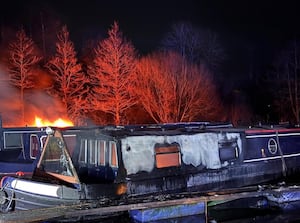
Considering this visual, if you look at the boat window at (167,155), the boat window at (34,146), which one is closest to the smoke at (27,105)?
the boat window at (34,146)

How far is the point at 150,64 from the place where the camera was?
2972 centimetres

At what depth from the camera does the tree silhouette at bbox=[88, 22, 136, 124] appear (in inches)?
1091

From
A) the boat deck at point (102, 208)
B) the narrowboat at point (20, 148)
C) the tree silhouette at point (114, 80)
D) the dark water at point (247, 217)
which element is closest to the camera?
the boat deck at point (102, 208)

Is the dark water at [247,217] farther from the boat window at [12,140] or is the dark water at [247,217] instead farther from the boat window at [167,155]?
the boat window at [12,140]

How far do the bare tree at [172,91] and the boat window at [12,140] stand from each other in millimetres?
14082

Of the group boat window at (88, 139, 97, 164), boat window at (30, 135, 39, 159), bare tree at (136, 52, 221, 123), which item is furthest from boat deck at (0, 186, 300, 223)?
bare tree at (136, 52, 221, 123)

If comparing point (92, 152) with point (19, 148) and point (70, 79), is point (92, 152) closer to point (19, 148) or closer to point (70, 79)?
point (19, 148)

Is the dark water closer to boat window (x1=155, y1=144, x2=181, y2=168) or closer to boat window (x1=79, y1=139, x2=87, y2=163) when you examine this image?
boat window (x1=155, y1=144, x2=181, y2=168)

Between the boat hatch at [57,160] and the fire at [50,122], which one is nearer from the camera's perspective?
the boat hatch at [57,160]

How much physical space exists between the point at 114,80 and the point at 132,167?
19.5 m

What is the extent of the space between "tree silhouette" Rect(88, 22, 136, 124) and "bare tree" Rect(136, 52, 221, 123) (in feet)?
3.61

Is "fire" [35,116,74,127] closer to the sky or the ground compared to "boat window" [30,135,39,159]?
closer to the sky

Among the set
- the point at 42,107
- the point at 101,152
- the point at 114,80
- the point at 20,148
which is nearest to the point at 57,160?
A: the point at 101,152

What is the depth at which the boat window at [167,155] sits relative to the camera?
29.9ft
